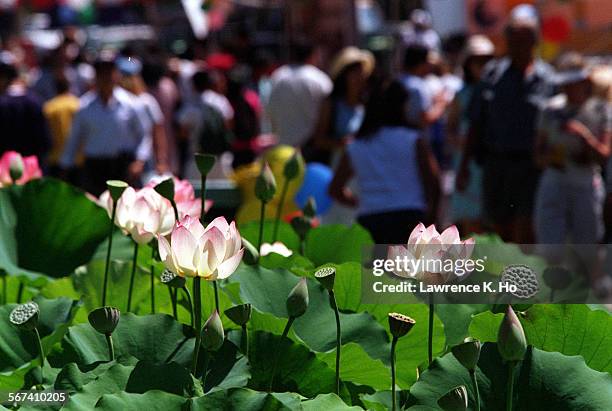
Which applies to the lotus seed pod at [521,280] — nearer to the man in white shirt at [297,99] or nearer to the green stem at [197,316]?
the green stem at [197,316]

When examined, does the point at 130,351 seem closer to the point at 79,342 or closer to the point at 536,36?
the point at 79,342

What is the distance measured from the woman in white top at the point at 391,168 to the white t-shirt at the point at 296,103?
1975 millimetres

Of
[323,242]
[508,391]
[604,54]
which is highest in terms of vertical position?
[508,391]

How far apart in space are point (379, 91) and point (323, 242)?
8.80 ft

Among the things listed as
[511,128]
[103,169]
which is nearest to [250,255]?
[511,128]

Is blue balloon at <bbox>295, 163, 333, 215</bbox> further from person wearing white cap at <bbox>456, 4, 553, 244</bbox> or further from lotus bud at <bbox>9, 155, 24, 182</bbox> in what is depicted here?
lotus bud at <bbox>9, 155, 24, 182</bbox>

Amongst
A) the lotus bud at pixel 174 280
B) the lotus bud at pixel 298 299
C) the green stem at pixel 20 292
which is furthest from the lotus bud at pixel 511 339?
the green stem at pixel 20 292

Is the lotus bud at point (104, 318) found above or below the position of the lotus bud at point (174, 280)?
above

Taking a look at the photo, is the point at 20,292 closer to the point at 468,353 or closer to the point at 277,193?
the point at 468,353

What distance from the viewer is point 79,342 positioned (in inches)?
60.6

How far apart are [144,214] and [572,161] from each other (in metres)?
4.14

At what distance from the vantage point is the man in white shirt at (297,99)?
7.03 metres

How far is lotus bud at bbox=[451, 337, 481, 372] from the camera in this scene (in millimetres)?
1240

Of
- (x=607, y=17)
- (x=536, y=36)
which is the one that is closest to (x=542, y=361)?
(x=536, y=36)
